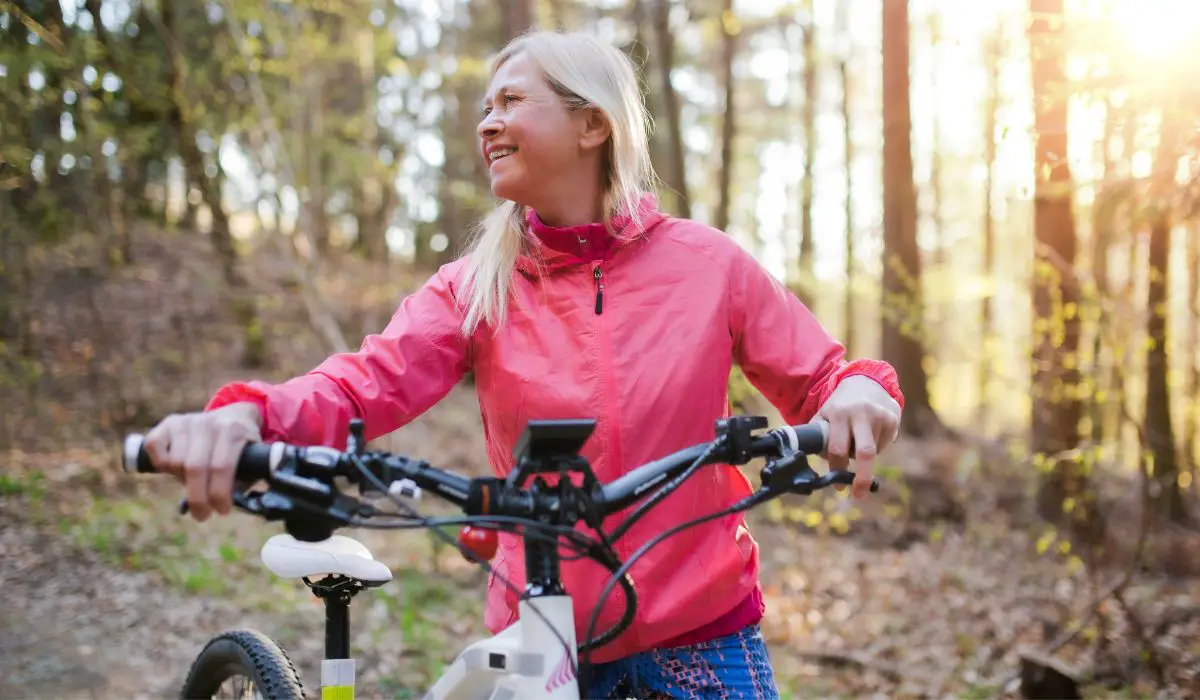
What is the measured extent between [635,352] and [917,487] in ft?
33.2

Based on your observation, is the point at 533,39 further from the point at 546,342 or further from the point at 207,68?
the point at 207,68

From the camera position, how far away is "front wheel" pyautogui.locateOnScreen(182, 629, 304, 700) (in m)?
2.33

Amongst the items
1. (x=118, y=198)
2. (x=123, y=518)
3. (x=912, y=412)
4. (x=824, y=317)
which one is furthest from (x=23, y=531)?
(x=824, y=317)

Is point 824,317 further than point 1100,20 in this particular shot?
Yes

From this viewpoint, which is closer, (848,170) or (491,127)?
(491,127)

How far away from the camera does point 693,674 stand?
210cm

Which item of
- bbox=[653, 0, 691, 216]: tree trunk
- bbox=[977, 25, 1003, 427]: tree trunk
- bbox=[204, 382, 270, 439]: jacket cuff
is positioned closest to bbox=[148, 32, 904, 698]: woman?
bbox=[204, 382, 270, 439]: jacket cuff

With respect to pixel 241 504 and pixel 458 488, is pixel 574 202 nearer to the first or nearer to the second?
pixel 458 488

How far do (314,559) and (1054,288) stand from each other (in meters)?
5.25

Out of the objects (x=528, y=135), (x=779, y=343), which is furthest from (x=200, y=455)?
(x=779, y=343)

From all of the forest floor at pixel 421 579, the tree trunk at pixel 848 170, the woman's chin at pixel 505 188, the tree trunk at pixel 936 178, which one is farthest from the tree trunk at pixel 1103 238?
the tree trunk at pixel 936 178

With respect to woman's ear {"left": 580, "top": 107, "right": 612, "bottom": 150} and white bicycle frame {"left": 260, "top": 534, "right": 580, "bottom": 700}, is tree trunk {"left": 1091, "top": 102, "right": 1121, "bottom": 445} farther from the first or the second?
white bicycle frame {"left": 260, "top": 534, "right": 580, "bottom": 700}

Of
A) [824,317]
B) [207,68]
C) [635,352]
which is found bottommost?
[824,317]

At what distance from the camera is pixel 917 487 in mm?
11422
